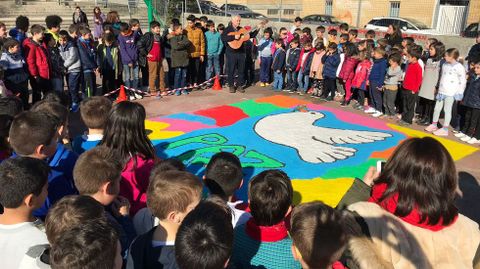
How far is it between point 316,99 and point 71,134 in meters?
5.79

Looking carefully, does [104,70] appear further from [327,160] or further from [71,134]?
[327,160]

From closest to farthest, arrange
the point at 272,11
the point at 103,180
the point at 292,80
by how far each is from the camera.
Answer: the point at 103,180 < the point at 292,80 < the point at 272,11

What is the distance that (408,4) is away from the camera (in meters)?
24.7

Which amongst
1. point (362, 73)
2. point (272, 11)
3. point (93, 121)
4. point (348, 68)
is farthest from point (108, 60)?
point (272, 11)

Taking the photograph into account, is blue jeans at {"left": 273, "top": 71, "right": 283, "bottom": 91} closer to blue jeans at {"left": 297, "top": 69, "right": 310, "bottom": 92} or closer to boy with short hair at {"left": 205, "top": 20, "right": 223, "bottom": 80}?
blue jeans at {"left": 297, "top": 69, "right": 310, "bottom": 92}

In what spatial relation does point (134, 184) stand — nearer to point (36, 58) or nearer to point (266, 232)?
point (266, 232)

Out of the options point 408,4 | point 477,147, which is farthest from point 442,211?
point 408,4

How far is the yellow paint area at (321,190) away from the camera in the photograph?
5.40 m

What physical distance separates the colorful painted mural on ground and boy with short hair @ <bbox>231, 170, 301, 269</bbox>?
8.36ft

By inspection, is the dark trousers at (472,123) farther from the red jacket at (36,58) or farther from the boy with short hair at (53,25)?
the boy with short hair at (53,25)

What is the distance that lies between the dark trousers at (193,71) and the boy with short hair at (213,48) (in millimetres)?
359

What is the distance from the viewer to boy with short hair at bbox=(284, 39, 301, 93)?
10.7m

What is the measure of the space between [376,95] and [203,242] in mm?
8006

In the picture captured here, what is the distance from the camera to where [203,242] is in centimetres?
197
